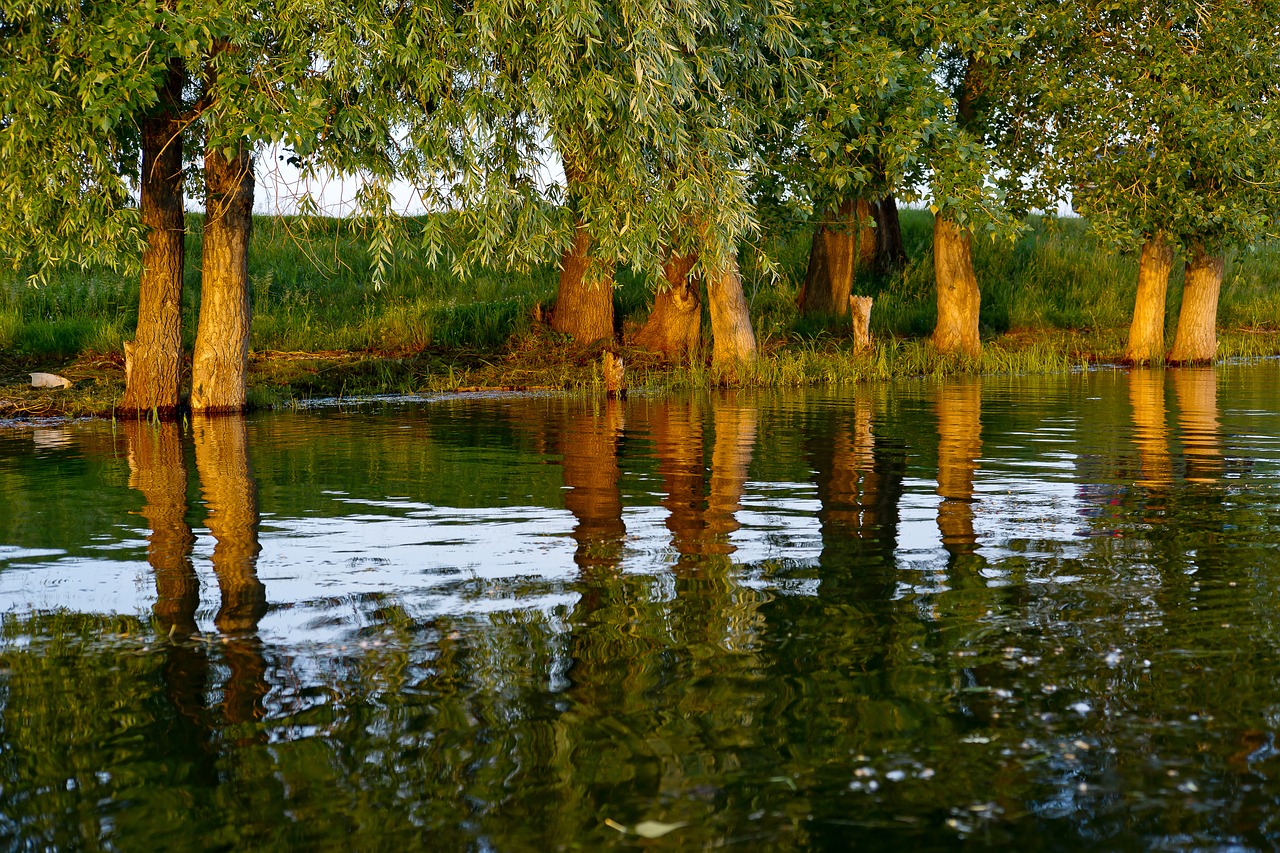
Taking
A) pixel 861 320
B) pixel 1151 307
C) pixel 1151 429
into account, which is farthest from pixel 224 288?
pixel 1151 307

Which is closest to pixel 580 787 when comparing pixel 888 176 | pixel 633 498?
pixel 633 498

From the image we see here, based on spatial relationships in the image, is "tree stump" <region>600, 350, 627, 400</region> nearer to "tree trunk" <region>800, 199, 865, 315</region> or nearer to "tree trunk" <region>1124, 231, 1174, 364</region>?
"tree trunk" <region>800, 199, 865, 315</region>

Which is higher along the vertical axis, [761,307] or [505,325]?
[761,307]

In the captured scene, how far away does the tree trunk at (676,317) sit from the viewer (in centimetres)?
2492

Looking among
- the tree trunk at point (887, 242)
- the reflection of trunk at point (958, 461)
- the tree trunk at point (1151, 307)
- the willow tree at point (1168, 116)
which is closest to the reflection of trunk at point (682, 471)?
the reflection of trunk at point (958, 461)

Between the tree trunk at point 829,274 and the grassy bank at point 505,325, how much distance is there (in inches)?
20.7

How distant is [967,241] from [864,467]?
17.0 meters

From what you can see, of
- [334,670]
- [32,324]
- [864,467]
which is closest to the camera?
[334,670]

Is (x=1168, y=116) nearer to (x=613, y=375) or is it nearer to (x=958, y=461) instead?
(x=613, y=375)

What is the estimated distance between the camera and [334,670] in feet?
17.5

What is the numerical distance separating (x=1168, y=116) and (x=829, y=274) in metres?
8.59

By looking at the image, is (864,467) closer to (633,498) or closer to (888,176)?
(633,498)

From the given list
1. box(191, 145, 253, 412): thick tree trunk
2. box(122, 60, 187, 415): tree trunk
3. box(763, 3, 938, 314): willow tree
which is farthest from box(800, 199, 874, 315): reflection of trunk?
box(122, 60, 187, 415): tree trunk

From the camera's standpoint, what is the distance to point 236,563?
7648mm
